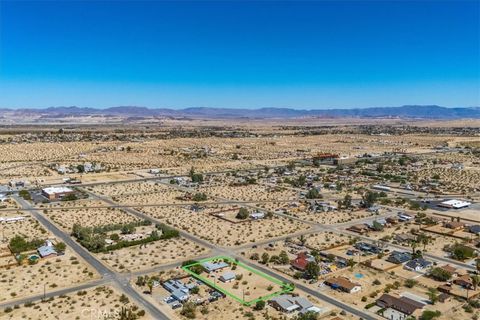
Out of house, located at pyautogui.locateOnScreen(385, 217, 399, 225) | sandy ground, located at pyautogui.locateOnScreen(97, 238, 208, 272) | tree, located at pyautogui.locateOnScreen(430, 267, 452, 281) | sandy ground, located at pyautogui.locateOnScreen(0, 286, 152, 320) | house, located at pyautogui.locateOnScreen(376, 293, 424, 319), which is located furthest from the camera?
house, located at pyautogui.locateOnScreen(385, 217, 399, 225)

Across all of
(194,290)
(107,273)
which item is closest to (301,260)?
(194,290)

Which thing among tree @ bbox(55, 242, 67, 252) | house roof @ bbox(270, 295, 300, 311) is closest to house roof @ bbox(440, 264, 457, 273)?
house roof @ bbox(270, 295, 300, 311)

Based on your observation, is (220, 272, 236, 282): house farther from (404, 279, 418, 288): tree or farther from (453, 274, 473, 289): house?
(453, 274, 473, 289): house

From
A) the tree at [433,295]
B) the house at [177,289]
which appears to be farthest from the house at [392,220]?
the house at [177,289]

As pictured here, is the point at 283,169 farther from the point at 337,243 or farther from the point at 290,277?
the point at 290,277

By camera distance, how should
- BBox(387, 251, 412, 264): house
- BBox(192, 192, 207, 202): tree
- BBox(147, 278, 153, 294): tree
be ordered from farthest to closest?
BBox(192, 192, 207, 202): tree < BBox(387, 251, 412, 264): house < BBox(147, 278, 153, 294): tree

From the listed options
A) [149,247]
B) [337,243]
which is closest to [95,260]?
[149,247]

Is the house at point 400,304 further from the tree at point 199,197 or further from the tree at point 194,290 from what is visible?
the tree at point 199,197
